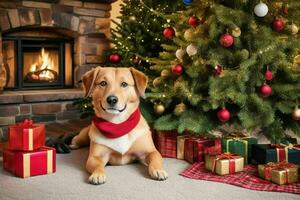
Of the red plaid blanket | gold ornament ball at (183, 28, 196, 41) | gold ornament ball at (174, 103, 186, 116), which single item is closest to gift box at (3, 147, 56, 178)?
the red plaid blanket

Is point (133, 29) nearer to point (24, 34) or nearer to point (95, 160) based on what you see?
point (24, 34)

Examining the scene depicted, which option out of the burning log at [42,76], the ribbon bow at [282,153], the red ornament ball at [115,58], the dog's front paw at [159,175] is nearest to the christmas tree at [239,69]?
the ribbon bow at [282,153]

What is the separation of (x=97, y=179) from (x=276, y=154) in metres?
1.01

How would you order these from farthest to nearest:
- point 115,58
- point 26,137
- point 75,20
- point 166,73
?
point 75,20 < point 115,58 < point 166,73 < point 26,137

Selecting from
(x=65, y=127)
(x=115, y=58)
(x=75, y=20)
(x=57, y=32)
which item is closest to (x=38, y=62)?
(x=57, y=32)

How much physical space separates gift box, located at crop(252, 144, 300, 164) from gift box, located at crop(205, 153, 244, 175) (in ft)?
0.51

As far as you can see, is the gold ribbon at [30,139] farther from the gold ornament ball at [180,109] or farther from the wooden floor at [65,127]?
the wooden floor at [65,127]

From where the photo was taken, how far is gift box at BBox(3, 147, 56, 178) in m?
2.04

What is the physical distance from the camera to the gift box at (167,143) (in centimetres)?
253

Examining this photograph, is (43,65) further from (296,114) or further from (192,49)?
(296,114)

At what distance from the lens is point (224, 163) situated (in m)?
2.07

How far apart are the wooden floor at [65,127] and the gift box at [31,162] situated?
1.17 metres

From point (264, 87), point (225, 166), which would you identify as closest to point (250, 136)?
point (264, 87)

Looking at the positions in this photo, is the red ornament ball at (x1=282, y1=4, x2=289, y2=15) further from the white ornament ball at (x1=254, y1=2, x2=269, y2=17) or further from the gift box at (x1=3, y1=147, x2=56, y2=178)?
the gift box at (x1=3, y1=147, x2=56, y2=178)
